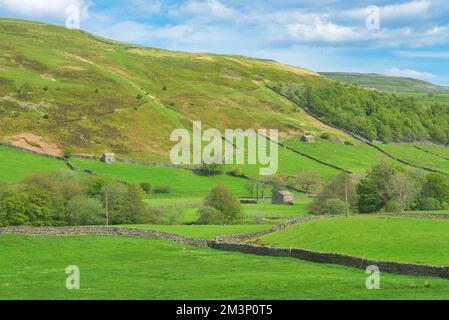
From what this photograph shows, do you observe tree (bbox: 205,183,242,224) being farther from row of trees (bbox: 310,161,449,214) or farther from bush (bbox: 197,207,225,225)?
row of trees (bbox: 310,161,449,214)

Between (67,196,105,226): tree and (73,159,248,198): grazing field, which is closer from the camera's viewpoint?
(67,196,105,226): tree

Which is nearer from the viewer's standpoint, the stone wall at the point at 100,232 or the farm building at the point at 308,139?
the stone wall at the point at 100,232

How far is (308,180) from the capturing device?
13562cm

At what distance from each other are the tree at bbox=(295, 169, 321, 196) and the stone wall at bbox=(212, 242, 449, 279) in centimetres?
7578

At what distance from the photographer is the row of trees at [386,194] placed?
9562cm

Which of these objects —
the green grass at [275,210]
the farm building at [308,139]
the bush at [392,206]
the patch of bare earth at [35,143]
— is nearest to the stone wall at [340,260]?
the green grass at [275,210]

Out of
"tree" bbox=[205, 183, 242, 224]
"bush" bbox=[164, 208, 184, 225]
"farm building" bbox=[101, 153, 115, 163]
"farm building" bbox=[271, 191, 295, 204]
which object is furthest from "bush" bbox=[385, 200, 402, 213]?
"farm building" bbox=[101, 153, 115, 163]

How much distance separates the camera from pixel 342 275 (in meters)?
43.2

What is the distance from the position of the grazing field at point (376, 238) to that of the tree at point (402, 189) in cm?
3362

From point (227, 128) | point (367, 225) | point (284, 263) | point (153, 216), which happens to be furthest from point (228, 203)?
point (227, 128)

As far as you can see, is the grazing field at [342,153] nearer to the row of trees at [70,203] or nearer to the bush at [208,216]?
the bush at [208,216]

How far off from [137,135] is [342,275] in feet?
416

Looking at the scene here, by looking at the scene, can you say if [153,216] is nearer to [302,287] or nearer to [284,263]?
[284,263]

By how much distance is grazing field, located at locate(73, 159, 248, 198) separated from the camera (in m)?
130
